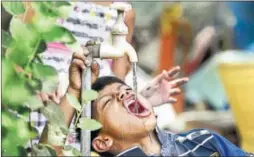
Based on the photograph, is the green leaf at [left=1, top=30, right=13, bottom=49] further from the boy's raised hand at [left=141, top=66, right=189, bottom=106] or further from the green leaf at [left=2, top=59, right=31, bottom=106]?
the boy's raised hand at [left=141, top=66, right=189, bottom=106]

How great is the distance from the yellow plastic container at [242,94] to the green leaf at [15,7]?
76cm

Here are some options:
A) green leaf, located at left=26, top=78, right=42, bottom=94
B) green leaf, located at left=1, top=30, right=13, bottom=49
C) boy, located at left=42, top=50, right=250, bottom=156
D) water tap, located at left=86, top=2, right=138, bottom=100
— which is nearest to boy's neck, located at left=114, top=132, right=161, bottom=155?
boy, located at left=42, top=50, right=250, bottom=156

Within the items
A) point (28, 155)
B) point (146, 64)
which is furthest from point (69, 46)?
point (146, 64)

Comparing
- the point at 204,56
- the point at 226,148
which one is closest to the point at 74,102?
the point at 226,148

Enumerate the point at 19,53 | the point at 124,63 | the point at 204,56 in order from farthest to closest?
the point at 204,56
the point at 124,63
the point at 19,53

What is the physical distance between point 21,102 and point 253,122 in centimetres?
87

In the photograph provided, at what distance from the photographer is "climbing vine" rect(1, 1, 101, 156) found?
6.45 feet

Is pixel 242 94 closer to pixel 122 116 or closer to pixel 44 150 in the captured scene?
pixel 122 116

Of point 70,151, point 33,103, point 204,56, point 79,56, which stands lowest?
point 70,151

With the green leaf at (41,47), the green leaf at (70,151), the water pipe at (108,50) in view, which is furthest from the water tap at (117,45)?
the green leaf at (70,151)

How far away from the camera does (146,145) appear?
204cm

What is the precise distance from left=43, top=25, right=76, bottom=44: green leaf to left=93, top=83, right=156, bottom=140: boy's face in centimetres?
14

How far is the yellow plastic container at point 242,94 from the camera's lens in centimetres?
257

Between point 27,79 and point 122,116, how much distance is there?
0.23m
